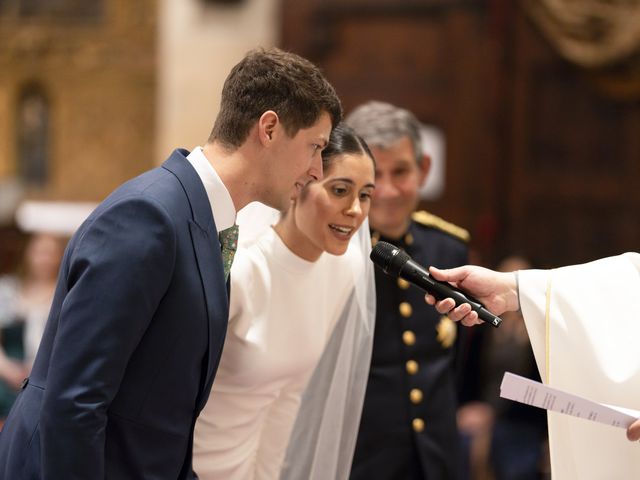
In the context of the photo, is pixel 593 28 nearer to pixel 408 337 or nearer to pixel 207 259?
pixel 408 337

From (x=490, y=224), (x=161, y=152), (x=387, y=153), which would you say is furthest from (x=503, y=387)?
(x=161, y=152)

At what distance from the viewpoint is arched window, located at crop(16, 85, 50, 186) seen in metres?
7.73

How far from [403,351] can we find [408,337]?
48 mm

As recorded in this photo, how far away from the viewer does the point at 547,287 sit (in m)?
2.61

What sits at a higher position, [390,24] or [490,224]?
[390,24]

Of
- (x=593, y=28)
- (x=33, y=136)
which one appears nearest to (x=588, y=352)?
(x=593, y=28)

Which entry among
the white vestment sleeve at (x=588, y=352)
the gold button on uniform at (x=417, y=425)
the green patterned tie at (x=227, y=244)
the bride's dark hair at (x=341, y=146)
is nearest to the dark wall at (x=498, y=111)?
the gold button on uniform at (x=417, y=425)

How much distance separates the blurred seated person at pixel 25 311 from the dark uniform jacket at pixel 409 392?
2182 mm

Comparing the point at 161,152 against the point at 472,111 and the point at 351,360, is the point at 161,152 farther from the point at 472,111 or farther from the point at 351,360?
the point at 351,360

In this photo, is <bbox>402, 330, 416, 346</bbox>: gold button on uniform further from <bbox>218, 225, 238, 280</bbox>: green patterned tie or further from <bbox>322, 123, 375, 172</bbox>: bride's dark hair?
<bbox>218, 225, 238, 280</bbox>: green patterned tie

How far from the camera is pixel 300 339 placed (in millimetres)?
2557

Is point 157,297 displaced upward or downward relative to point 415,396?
upward

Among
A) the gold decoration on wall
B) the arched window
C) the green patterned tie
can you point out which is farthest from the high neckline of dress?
the arched window

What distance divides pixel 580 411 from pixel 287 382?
82 centimetres
